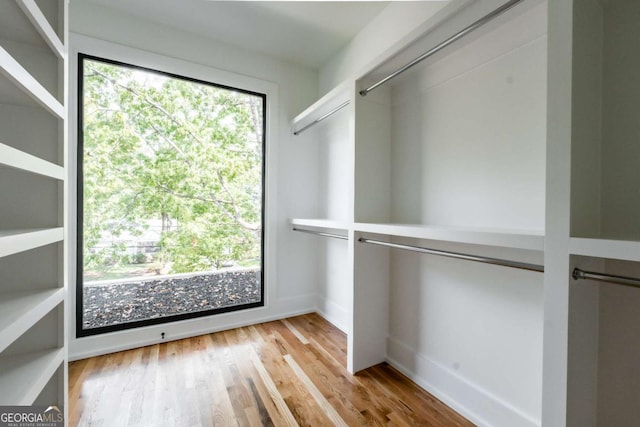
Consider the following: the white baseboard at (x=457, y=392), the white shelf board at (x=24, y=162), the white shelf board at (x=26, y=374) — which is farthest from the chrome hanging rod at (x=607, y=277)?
the white shelf board at (x=26, y=374)

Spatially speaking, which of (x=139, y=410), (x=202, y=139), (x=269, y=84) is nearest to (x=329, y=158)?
(x=269, y=84)

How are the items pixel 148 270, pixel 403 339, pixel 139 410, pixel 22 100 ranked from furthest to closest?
pixel 148 270, pixel 403 339, pixel 139 410, pixel 22 100

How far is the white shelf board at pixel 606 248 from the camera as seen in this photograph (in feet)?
2.24

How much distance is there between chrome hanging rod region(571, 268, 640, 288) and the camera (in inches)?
28.3

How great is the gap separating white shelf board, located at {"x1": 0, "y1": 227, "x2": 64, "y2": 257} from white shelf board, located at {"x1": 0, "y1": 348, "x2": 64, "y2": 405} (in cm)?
46

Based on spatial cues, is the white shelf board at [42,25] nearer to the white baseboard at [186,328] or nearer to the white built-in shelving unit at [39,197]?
the white built-in shelving unit at [39,197]

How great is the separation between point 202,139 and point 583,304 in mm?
2654

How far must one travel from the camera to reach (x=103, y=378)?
1689 mm

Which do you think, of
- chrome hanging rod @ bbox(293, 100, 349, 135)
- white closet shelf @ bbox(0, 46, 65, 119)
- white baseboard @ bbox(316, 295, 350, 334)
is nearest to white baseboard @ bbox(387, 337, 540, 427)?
white baseboard @ bbox(316, 295, 350, 334)

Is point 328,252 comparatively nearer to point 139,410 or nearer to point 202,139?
point 202,139

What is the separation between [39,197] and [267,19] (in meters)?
1.90

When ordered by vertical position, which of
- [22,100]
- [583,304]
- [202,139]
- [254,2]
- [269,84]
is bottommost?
[583,304]

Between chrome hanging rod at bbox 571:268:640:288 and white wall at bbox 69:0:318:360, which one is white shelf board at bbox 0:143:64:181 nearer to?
white wall at bbox 69:0:318:360

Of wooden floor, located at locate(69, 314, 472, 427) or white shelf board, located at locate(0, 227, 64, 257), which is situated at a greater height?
white shelf board, located at locate(0, 227, 64, 257)
